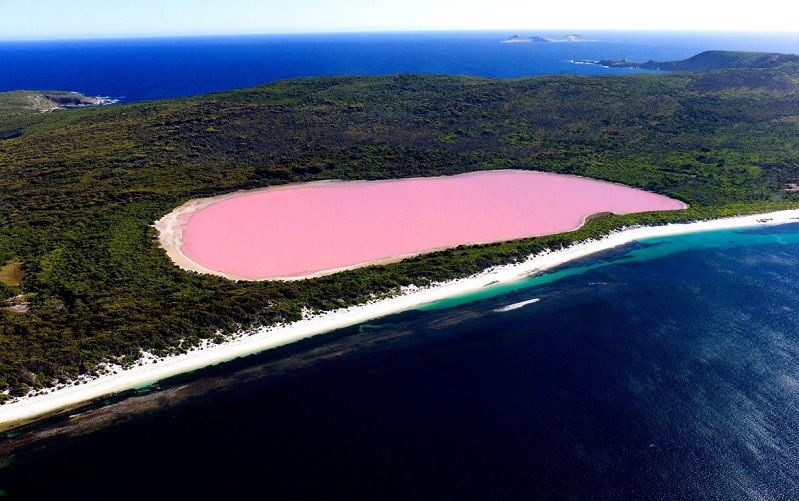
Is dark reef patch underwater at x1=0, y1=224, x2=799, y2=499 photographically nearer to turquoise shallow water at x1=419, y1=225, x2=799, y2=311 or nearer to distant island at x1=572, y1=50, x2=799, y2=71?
turquoise shallow water at x1=419, y1=225, x2=799, y2=311

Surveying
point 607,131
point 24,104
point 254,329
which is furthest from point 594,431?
point 24,104

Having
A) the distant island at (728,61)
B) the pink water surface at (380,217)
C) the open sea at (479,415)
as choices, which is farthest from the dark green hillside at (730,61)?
the open sea at (479,415)

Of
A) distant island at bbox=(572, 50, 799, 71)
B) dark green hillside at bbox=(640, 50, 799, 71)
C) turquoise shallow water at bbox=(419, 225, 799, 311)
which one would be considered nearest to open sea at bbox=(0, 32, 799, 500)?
turquoise shallow water at bbox=(419, 225, 799, 311)

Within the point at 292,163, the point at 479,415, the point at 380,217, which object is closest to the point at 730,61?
the point at 292,163

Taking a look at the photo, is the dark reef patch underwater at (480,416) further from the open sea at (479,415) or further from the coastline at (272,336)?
the coastline at (272,336)

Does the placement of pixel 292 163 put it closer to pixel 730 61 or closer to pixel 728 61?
pixel 730 61

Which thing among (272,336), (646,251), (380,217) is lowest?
(272,336)

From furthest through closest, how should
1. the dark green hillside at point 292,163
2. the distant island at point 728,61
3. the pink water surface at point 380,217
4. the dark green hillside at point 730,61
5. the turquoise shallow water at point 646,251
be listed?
the distant island at point 728,61 < the dark green hillside at point 730,61 < the pink water surface at point 380,217 < the turquoise shallow water at point 646,251 < the dark green hillside at point 292,163
